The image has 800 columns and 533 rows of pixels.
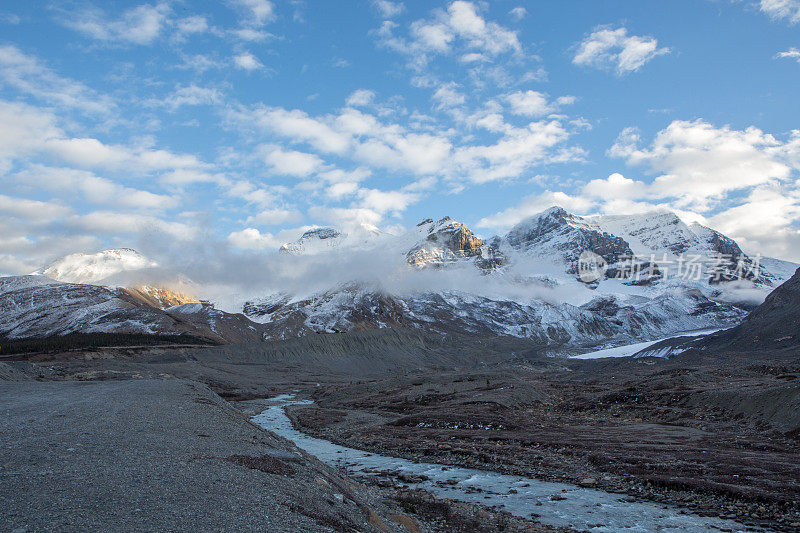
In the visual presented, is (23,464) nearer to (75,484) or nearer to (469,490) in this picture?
(75,484)

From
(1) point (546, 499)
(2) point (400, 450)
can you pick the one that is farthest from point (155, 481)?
(2) point (400, 450)

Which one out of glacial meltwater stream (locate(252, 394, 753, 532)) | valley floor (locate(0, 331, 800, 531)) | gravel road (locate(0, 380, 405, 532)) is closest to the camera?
gravel road (locate(0, 380, 405, 532))

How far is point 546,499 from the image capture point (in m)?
22.7

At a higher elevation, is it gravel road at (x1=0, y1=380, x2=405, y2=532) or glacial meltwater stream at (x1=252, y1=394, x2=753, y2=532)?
gravel road at (x1=0, y1=380, x2=405, y2=532)

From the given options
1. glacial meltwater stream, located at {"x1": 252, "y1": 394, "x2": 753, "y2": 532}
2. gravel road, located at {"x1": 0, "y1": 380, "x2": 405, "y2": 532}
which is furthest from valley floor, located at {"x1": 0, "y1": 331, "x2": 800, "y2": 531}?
glacial meltwater stream, located at {"x1": 252, "y1": 394, "x2": 753, "y2": 532}

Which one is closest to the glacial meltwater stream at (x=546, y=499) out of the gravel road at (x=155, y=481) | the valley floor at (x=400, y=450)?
the valley floor at (x=400, y=450)

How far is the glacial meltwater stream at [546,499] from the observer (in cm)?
1892

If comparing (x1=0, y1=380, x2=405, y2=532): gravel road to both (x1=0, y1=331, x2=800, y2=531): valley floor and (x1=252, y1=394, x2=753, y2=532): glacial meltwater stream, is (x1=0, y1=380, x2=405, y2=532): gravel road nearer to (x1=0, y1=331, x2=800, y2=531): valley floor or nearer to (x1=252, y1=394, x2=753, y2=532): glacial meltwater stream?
(x1=0, y1=331, x2=800, y2=531): valley floor

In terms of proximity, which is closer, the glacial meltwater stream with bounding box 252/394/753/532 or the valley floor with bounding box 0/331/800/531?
the valley floor with bounding box 0/331/800/531

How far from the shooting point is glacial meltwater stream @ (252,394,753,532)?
18922mm

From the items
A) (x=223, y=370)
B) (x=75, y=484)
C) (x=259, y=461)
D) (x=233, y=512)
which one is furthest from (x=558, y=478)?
(x=223, y=370)

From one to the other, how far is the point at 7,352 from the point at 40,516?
18032cm

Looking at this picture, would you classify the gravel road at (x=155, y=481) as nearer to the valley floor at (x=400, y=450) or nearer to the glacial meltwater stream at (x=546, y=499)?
the valley floor at (x=400, y=450)

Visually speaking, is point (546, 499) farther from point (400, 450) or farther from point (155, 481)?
point (155, 481)
